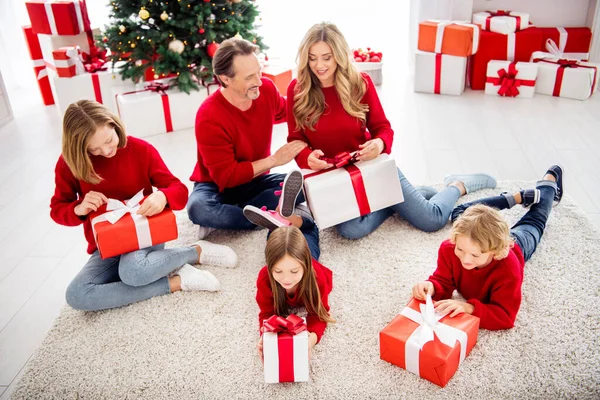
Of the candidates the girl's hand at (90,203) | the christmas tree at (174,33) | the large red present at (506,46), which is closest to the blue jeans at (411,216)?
the girl's hand at (90,203)

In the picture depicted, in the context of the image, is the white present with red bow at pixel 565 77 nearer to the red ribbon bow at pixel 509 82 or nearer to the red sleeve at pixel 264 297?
the red ribbon bow at pixel 509 82

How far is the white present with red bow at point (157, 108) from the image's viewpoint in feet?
12.3

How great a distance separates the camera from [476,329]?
1.87m

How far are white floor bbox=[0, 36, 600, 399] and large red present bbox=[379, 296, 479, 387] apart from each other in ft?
4.09

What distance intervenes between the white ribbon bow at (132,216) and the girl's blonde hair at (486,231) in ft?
3.74

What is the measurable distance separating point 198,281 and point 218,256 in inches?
7.0

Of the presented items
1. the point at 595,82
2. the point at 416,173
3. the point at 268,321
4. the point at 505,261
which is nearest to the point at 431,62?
the point at 595,82

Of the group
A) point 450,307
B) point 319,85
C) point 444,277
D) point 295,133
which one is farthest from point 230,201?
point 450,307

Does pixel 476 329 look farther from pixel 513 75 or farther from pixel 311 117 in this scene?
pixel 513 75

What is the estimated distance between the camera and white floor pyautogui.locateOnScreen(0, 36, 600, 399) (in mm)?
2350

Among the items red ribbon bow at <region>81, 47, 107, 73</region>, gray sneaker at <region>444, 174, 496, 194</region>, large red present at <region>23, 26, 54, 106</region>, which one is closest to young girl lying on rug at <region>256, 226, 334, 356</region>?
gray sneaker at <region>444, 174, 496, 194</region>

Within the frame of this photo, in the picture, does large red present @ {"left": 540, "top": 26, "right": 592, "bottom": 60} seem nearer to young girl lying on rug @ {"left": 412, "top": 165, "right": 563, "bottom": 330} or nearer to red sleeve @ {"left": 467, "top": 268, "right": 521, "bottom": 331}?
young girl lying on rug @ {"left": 412, "top": 165, "right": 563, "bottom": 330}

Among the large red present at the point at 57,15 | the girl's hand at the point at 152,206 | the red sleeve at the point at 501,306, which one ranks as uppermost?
the large red present at the point at 57,15

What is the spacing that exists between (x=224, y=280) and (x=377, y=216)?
74 centimetres
